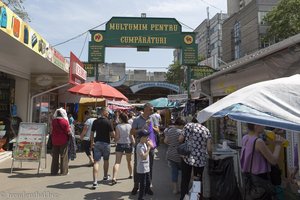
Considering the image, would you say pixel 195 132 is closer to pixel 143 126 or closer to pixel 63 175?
pixel 143 126

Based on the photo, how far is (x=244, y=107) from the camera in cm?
330

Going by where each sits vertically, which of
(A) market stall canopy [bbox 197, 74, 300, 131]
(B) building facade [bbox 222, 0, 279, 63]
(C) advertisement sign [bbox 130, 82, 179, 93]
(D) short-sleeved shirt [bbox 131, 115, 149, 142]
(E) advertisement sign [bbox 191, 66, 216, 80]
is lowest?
(D) short-sleeved shirt [bbox 131, 115, 149, 142]

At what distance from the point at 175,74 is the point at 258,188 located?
39.3 meters

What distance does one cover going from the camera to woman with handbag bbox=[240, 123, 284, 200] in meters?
4.54

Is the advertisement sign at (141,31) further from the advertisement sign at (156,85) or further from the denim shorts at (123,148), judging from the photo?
the advertisement sign at (156,85)

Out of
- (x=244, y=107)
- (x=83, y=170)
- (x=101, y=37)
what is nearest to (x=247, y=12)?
(x=101, y=37)

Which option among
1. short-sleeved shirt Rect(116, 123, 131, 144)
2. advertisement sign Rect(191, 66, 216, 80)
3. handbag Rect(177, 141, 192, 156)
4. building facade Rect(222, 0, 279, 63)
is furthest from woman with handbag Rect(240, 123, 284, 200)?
building facade Rect(222, 0, 279, 63)

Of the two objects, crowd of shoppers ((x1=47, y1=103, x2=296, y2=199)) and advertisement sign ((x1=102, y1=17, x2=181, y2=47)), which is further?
advertisement sign ((x1=102, y1=17, x2=181, y2=47))

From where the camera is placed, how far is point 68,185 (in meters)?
7.52

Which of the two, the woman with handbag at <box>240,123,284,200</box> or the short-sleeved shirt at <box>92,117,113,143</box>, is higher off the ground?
the short-sleeved shirt at <box>92,117,113,143</box>

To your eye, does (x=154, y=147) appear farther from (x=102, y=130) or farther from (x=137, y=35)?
(x=137, y=35)

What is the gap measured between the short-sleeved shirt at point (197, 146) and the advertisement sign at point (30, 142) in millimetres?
4622

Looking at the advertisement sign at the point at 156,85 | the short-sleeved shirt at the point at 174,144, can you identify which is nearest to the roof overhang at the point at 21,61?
the short-sleeved shirt at the point at 174,144

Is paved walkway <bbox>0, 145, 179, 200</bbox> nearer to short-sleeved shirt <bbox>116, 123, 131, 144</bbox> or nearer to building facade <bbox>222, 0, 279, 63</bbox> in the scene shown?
short-sleeved shirt <bbox>116, 123, 131, 144</bbox>
